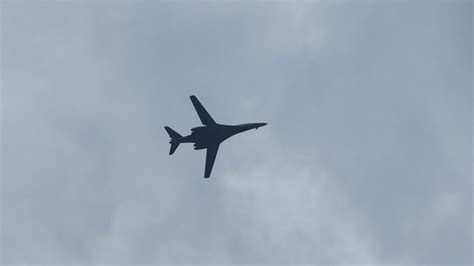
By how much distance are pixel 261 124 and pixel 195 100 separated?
15055 millimetres

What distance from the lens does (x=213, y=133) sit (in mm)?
131875

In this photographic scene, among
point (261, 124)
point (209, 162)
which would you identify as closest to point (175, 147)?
point (209, 162)

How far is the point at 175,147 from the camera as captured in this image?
439 ft

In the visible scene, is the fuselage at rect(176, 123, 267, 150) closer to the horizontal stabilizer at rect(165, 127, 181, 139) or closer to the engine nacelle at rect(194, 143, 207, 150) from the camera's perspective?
the engine nacelle at rect(194, 143, 207, 150)

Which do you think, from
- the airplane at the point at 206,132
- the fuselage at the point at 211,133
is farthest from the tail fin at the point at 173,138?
the fuselage at the point at 211,133

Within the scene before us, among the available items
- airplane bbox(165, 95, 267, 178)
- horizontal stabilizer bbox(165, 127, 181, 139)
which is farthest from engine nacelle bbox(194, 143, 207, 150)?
horizontal stabilizer bbox(165, 127, 181, 139)

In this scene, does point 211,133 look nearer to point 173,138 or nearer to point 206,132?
point 206,132

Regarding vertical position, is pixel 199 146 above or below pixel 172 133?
below

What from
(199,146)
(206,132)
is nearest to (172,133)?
(199,146)

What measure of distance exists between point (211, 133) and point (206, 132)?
3.86 ft

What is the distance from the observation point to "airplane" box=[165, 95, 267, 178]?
5118 inches

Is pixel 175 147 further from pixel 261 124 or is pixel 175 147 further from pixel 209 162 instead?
pixel 261 124

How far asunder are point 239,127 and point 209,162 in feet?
37.3

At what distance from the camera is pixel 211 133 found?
131750 mm
